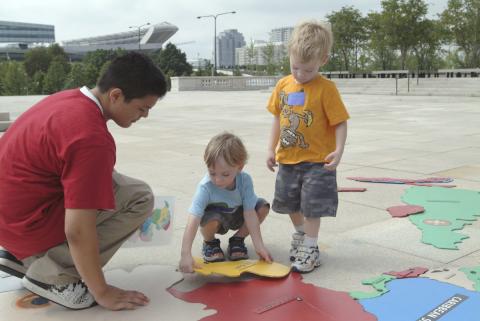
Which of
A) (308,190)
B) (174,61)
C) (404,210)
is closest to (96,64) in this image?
(174,61)

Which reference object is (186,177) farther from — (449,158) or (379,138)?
(379,138)

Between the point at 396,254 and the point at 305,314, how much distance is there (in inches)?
43.1

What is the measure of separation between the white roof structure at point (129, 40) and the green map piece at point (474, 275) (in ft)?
437

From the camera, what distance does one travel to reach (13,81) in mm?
62500

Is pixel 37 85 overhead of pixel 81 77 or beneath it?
beneath

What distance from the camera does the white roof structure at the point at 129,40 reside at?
13357 cm

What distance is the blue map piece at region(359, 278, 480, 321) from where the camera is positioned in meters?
2.42

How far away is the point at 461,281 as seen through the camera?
2818 mm

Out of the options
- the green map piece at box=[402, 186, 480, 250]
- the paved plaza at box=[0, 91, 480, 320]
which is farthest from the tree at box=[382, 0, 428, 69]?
the green map piece at box=[402, 186, 480, 250]

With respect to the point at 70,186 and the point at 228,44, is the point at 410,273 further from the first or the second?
the point at 228,44

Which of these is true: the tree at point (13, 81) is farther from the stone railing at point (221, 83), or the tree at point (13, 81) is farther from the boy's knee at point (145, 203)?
the boy's knee at point (145, 203)

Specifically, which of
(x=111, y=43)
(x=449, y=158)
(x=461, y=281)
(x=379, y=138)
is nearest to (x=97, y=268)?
(x=461, y=281)

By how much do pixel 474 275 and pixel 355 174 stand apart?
3030 millimetres

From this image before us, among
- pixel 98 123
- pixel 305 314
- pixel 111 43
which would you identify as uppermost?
pixel 111 43
